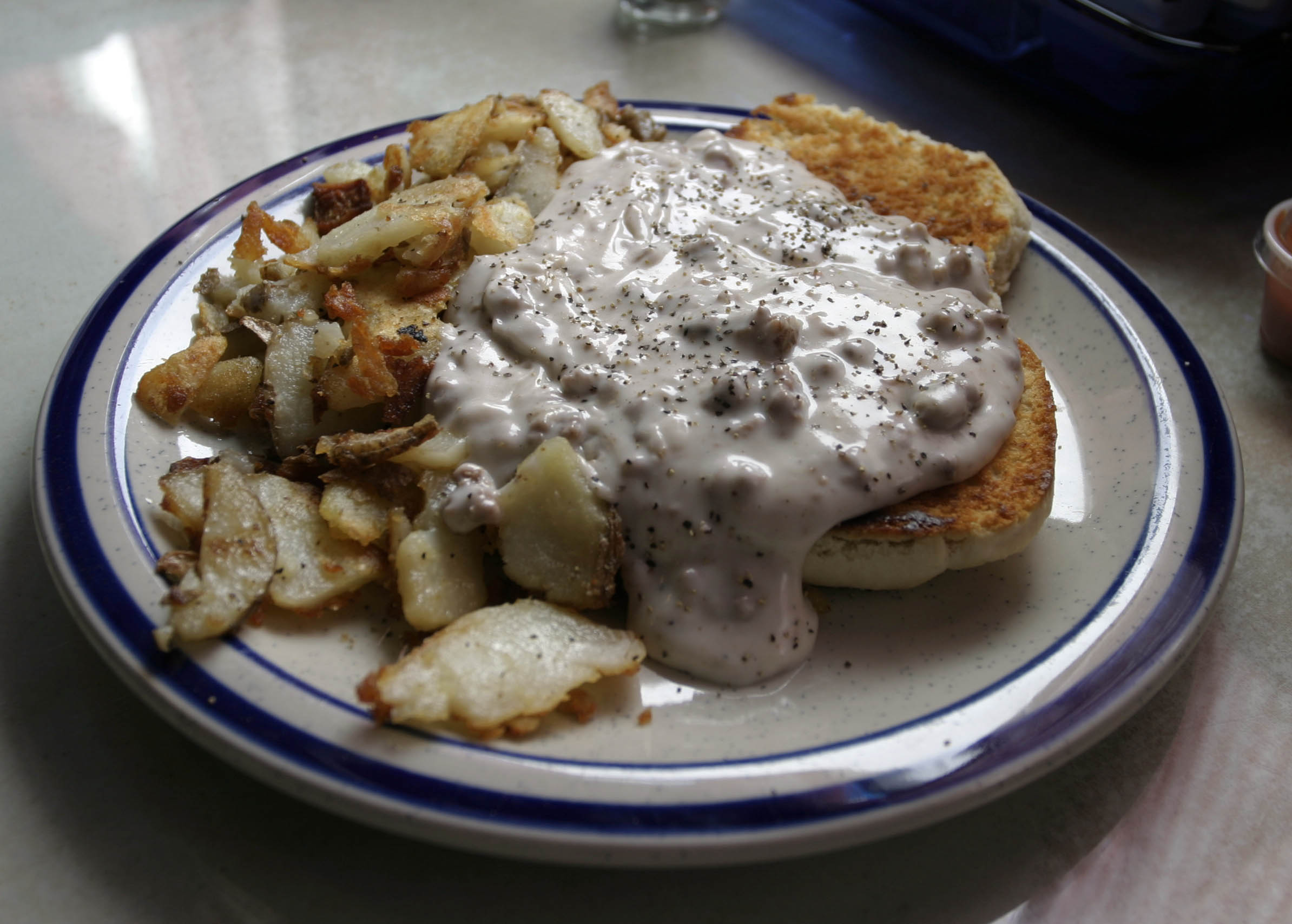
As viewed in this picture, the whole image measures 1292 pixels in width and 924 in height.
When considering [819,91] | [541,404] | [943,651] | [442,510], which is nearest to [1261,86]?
[819,91]

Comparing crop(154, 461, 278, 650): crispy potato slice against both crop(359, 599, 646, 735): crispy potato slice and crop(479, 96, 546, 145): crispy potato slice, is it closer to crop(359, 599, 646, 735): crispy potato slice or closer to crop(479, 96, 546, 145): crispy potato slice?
crop(359, 599, 646, 735): crispy potato slice

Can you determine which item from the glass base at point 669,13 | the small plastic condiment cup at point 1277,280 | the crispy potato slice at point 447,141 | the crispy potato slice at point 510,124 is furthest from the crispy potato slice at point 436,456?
the glass base at point 669,13

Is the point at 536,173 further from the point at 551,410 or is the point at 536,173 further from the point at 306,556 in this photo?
the point at 306,556

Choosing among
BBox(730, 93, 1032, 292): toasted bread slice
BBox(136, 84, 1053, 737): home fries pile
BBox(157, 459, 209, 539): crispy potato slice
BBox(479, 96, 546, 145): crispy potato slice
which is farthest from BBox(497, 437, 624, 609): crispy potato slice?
BBox(730, 93, 1032, 292): toasted bread slice

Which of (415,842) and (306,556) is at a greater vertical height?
(306,556)

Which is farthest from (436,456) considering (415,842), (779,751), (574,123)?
(574,123)

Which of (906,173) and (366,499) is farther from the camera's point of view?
(906,173)

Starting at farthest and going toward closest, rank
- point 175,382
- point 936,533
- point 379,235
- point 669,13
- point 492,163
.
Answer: point 669,13, point 492,163, point 379,235, point 175,382, point 936,533
